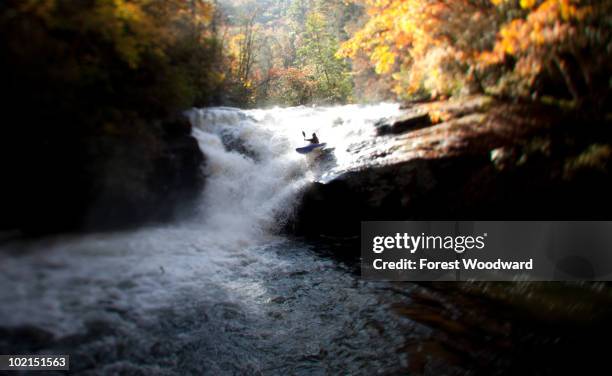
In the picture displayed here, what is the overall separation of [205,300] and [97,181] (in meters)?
2.97

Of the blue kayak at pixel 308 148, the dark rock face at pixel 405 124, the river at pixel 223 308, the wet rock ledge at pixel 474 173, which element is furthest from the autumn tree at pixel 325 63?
the river at pixel 223 308

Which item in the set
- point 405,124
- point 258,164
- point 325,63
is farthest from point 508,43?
point 325,63

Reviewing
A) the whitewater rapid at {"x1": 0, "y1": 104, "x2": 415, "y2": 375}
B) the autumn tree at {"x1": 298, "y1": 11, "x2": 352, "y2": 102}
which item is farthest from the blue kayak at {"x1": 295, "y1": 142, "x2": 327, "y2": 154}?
the autumn tree at {"x1": 298, "y1": 11, "x2": 352, "y2": 102}

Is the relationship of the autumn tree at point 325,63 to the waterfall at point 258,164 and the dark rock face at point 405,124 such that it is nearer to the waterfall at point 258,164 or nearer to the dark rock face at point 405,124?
the waterfall at point 258,164

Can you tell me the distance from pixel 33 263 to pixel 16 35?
2.93m

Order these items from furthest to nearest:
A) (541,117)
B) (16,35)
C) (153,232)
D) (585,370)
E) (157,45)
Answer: (153,232) < (157,45) < (541,117) < (16,35) < (585,370)

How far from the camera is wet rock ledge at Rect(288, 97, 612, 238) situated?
16.4 ft

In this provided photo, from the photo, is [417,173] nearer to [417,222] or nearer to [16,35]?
[417,222]

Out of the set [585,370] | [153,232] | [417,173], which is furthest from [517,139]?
[153,232]

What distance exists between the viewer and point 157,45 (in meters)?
6.50

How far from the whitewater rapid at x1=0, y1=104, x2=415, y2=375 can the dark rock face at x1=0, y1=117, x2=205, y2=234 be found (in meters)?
0.36

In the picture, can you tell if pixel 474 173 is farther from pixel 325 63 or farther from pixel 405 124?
pixel 325 63

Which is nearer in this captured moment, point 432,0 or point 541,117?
point 541,117

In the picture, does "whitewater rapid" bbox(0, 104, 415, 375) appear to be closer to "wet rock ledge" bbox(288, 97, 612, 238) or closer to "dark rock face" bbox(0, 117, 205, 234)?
"dark rock face" bbox(0, 117, 205, 234)
